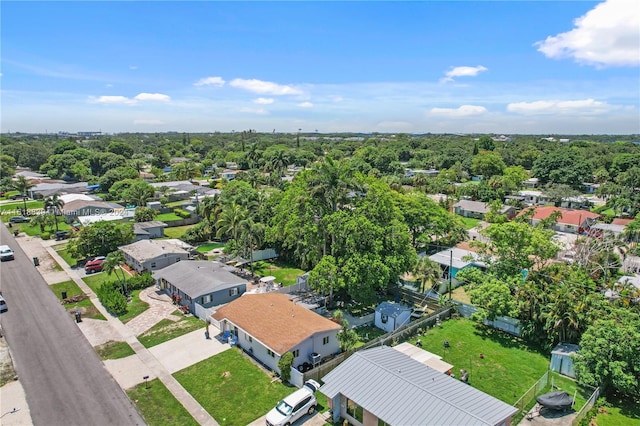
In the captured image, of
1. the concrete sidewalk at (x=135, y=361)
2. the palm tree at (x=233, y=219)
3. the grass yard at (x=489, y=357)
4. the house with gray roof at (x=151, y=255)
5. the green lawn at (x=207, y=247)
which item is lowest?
the grass yard at (x=489, y=357)

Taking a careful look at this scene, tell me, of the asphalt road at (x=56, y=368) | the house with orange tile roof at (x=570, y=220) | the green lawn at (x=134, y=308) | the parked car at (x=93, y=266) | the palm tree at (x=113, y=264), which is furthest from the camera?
the house with orange tile roof at (x=570, y=220)

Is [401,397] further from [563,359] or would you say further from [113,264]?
[113,264]

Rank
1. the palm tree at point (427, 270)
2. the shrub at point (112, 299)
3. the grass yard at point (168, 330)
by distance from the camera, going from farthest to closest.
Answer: the palm tree at point (427, 270), the shrub at point (112, 299), the grass yard at point (168, 330)

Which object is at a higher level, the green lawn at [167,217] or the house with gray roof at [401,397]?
the house with gray roof at [401,397]

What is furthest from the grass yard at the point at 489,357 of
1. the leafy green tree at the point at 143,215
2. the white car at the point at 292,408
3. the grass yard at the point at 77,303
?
the leafy green tree at the point at 143,215

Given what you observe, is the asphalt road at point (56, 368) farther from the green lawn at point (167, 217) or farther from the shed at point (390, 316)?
the green lawn at point (167, 217)

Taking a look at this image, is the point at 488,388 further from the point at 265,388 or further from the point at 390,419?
the point at 265,388

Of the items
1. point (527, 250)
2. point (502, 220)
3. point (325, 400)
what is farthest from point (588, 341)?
point (502, 220)
